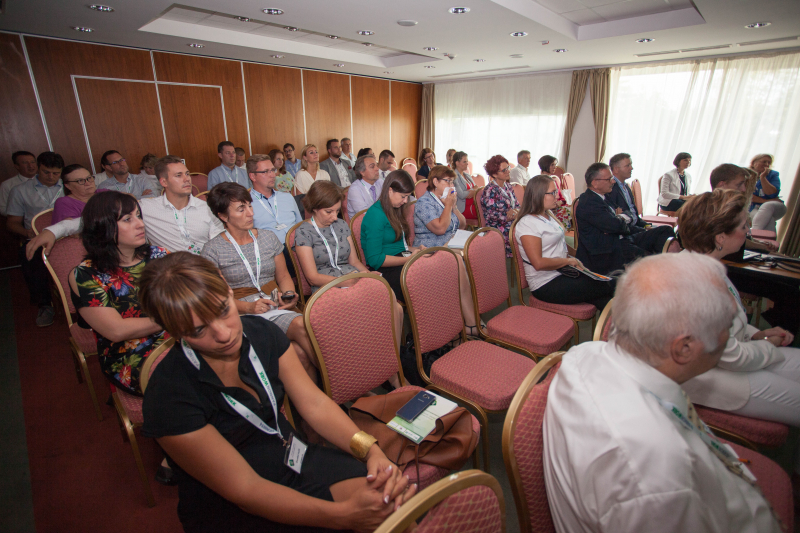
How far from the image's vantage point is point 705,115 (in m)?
6.73

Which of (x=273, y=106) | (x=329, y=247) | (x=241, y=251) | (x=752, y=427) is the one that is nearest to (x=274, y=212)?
(x=329, y=247)

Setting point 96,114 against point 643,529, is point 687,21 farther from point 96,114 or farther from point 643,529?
Answer: point 96,114

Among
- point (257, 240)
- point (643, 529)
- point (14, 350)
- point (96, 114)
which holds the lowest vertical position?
point (14, 350)

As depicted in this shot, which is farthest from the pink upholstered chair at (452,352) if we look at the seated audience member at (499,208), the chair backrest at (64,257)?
the seated audience member at (499,208)

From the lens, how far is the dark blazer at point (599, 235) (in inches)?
127

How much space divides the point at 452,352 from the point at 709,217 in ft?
4.94

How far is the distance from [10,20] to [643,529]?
7055mm

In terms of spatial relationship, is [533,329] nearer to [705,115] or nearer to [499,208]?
[499,208]

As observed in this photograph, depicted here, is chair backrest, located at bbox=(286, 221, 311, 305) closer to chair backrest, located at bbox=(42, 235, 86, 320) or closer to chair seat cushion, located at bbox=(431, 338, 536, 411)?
chair backrest, located at bbox=(42, 235, 86, 320)

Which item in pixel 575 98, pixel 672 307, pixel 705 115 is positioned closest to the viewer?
pixel 672 307

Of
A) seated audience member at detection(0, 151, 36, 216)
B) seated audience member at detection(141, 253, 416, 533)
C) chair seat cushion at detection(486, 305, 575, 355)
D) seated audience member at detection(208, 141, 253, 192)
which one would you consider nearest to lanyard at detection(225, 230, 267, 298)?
seated audience member at detection(141, 253, 416, 533)

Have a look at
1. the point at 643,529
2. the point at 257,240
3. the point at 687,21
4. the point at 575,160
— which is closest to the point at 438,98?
the point at 575,160

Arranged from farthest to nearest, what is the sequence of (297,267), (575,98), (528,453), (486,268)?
(575,98) → (297,267) → (486,268) → (528,453)

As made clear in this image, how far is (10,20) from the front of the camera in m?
4.26
